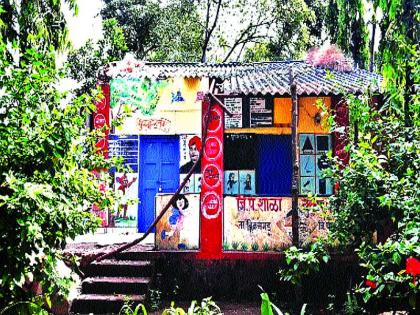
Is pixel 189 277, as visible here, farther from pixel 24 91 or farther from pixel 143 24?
pixel 143 24

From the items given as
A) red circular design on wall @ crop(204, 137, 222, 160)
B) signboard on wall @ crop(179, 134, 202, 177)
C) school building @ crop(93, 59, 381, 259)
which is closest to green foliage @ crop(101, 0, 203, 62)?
school building @ crop(93, 59, 381, 259)

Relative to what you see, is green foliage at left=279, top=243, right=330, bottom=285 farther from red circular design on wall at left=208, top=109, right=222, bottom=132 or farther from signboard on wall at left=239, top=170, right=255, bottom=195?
signboard on wall at left=239, top=170, right=255, bottom=195

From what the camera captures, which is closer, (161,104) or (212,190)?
(212,190)

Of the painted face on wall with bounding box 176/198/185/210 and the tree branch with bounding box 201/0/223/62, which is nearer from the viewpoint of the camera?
the painted face on wall with bounding box 176/198/185/210

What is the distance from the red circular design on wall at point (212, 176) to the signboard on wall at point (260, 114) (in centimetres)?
337

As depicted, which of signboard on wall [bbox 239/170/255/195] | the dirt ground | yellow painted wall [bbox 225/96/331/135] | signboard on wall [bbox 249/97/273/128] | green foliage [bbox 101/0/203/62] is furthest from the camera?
green foliage [bbox 101/0/203/62]

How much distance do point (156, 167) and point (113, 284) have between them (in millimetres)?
4460

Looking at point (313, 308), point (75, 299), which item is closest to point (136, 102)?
point (75, 299)

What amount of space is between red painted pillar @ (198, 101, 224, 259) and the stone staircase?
976 millimetres

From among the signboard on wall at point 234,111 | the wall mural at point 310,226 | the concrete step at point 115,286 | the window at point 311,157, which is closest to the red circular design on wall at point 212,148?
the wall mural at point 310,226

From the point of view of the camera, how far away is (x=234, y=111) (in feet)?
36.2

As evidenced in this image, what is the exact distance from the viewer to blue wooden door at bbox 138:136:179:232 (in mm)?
11461

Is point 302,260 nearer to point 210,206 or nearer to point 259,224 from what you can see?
point 259,224

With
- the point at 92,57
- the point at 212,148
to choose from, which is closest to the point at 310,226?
the point at 212,148
